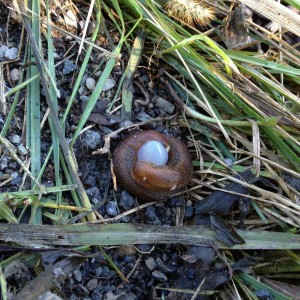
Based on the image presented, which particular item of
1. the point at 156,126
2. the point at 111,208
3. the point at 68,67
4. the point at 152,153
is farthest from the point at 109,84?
the point at 111,208

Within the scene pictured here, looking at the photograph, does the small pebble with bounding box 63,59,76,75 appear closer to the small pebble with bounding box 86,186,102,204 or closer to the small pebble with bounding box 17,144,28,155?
the small pebble with bounding box 17,144,28,155

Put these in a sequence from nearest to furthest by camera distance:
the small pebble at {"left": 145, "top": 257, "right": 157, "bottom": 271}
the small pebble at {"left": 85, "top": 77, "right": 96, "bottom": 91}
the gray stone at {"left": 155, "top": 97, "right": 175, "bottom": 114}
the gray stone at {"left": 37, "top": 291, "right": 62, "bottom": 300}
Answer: the gray stone at {"left": 37, "top": 291, "right": 62, "bottom": 300}, the small pebble at {"left": 145, "top": 257, "right": 157, "bottom": 271}, the small pebble at {"left": 85, "top": 77, "right": 96, "bottom": 91}, the gray stone at {"left": 155, "top": 97, "right": 175, "bottom": 114}

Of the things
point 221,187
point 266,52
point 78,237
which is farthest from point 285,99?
point 78,237

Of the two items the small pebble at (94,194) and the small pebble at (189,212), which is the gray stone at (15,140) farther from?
the small pebble at (189,212)

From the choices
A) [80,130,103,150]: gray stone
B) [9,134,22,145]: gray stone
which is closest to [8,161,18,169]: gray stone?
[9,134,22,145]: gray stone

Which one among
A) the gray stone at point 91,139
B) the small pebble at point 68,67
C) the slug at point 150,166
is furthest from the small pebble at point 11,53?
the slug at point 150,166

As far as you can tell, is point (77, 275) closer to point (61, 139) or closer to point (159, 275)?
point (159, 275)

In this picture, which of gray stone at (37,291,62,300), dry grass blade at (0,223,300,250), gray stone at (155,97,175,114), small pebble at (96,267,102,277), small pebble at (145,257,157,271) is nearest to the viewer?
gray stone at (37,291,62,300)

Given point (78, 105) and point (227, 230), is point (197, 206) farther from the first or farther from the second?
point (78, 105)
